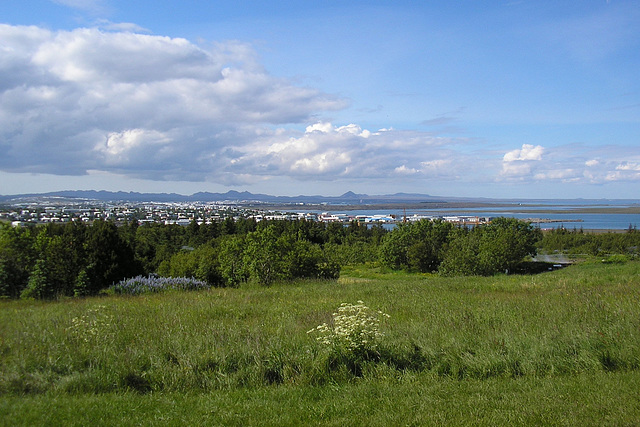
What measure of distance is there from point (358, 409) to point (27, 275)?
41.5 feet

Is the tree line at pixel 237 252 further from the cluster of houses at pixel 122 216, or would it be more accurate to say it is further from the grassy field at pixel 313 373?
the grassy field at pixel 313 373

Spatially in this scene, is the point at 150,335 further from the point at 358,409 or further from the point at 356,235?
the point at 356,235

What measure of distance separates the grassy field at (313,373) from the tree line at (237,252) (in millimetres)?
5505

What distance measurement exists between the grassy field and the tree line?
550 centimetres

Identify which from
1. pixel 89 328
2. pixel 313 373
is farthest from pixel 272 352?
pixel 89 328

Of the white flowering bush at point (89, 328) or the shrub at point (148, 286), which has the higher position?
the white flowering bush at point (89, 328)

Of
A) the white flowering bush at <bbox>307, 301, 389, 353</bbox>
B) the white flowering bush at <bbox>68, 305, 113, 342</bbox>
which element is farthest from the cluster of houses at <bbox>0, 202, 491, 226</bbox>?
the white flowering bush at <bbox>307, 301, 389, 353</bbox>

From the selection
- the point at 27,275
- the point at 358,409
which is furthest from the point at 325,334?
the point at 27,275

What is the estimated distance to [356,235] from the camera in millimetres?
92375

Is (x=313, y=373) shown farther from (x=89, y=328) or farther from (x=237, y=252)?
(x=237, y=252)

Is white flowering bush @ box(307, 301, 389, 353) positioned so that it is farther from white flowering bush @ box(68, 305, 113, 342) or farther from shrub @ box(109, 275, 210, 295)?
shrub @ box(109, 275, 210, 295)

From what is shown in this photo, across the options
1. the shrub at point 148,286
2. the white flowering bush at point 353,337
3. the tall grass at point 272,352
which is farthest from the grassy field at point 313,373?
the shrub at point 148,286

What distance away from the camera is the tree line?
1445cm

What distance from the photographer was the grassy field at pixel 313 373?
4.96m
